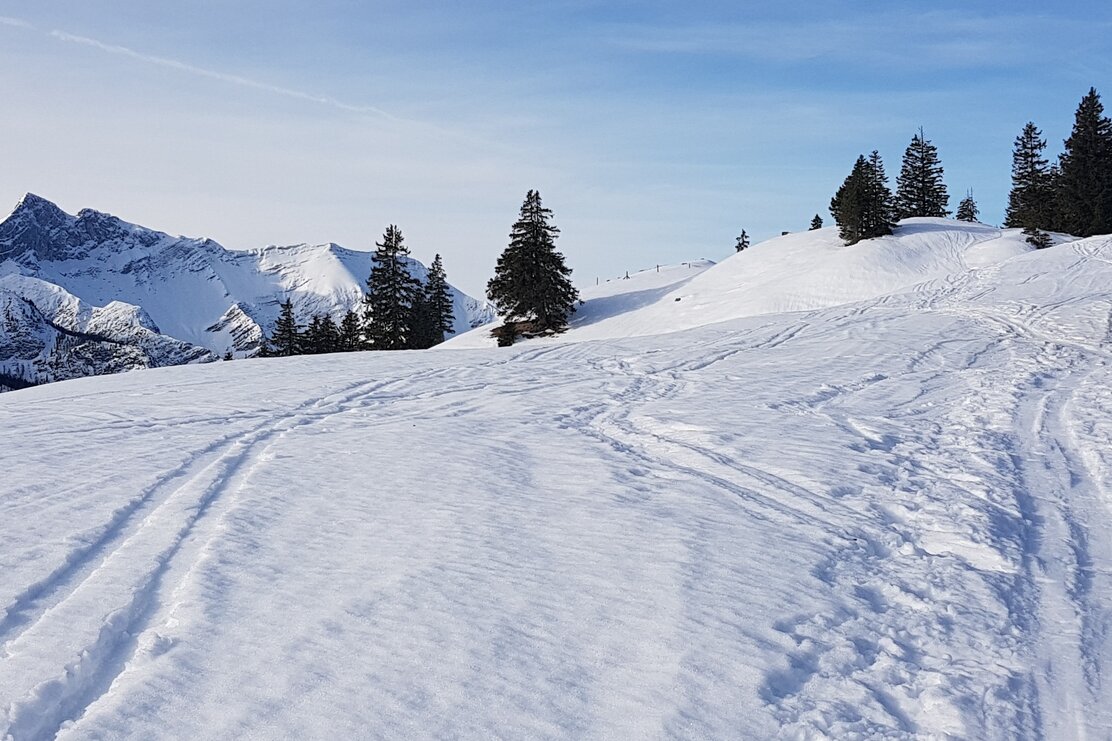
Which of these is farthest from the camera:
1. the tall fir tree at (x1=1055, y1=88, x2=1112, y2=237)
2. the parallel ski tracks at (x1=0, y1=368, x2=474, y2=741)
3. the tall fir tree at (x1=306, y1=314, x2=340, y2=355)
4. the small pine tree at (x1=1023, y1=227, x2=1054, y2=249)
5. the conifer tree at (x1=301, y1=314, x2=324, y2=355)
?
the tall fir tree at (x1=306, y1=314, x2=340, y2=355)

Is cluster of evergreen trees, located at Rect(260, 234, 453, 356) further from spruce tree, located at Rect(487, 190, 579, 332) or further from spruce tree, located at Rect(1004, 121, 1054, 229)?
spruce tree, located at Rect(1004, 121, 1054, 229)

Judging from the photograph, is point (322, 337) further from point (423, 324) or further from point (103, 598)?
point (103, 598)

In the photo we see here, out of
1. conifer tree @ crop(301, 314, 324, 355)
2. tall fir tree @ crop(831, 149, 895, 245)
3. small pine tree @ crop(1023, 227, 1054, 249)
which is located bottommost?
conifer tree @ crop(301, 314, 324, 355)

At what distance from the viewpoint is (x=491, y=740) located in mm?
3816

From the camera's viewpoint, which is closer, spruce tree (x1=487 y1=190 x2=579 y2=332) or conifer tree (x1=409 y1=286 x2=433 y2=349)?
spruce tree (x1=487 y1=190 x2=579 y2=332)

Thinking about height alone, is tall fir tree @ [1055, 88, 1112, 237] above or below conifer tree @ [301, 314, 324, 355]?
above

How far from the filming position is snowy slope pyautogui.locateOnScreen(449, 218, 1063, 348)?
36.6 meters

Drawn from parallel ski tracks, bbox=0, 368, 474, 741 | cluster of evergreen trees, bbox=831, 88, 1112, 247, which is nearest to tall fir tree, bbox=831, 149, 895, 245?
cluster of evergreen trees, bbox=831, 88, 1112, 247

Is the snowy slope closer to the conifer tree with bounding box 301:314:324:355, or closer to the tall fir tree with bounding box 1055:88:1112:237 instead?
the tall fir tree with bounding box 1055:88:1112:237

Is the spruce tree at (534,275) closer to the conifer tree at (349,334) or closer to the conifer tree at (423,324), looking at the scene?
the conifer tree at (423,324)

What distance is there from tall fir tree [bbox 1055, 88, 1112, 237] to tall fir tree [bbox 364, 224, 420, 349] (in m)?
41.6

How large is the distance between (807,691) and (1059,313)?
2306cm

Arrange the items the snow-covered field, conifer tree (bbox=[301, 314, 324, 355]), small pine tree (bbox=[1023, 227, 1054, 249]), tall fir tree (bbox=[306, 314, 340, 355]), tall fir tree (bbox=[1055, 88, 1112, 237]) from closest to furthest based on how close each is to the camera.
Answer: the snow-covered field, small pine tree (bbox=[1023, 227, 1054, 249]), tall fir tree (bbox=[1055, 88, 1112, 237]), conifer tree (bbox=[301, 314, 324, 355]), tall fir tree (bbox=[306, 314, 340, 355])

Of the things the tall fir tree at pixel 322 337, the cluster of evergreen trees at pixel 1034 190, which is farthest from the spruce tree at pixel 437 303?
the cluster of evergreen trees at pixel 1034 190
